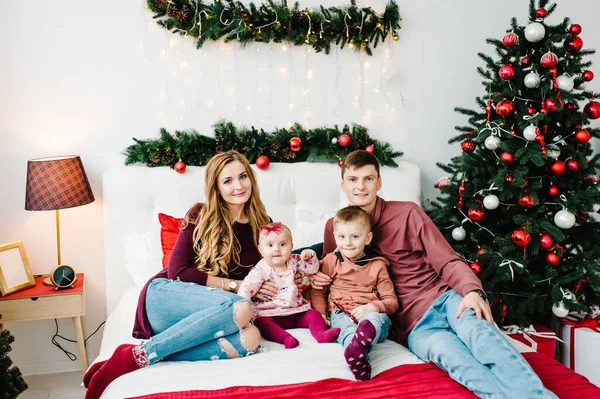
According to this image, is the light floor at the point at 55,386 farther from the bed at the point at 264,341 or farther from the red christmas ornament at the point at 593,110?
the red christmas ornament at the point at 593,110

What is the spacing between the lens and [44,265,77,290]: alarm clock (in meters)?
2.44

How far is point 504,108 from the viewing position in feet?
7.75

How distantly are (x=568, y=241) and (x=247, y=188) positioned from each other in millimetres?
1689

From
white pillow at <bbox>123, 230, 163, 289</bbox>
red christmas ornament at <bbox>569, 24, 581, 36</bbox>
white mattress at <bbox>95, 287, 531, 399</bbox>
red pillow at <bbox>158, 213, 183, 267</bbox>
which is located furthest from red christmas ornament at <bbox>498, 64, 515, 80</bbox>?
white pillow at <bbox>123, 230, 163, 289</bbox>

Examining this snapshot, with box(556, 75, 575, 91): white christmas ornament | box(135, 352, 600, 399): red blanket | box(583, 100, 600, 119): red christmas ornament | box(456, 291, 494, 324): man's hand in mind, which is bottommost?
box(135, 352, 600, 399): red blanket

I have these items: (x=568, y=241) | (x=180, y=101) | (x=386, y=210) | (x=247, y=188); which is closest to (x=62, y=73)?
(x=180, y=101)

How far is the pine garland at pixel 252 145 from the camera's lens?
268 cm

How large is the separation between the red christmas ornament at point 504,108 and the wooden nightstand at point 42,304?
2.23 metres

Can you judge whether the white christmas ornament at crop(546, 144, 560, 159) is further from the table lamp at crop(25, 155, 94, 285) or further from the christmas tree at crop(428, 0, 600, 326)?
the table lamp at crop(25, 155, 94, 285)

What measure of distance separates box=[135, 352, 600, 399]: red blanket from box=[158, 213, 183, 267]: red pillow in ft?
3.26

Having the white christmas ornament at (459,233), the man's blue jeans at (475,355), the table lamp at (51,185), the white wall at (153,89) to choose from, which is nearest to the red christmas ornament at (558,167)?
the white christmas ornament at (459,233)

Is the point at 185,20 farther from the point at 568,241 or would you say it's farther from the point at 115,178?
the point at 568,241

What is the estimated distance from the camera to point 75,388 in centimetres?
260

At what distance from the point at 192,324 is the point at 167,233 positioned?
76cm
